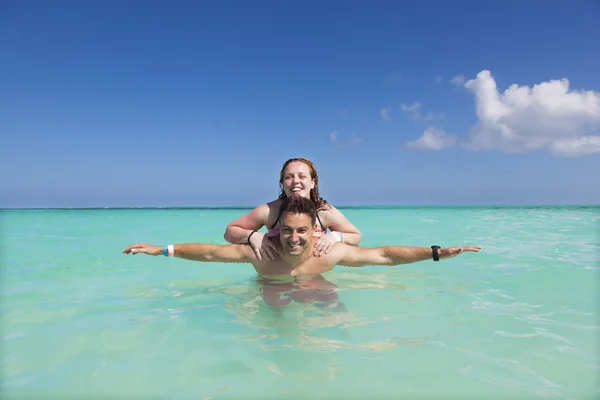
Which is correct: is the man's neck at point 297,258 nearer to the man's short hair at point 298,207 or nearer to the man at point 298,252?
the man at point 298,252

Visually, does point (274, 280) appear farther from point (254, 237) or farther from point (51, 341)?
point (51, 341)

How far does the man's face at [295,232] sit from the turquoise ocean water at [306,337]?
694 millimetres

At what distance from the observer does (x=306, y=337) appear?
152 inches

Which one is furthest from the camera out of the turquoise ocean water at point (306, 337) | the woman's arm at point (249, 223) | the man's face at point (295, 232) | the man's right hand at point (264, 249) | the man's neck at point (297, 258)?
the woman's arm at point (249, 223)

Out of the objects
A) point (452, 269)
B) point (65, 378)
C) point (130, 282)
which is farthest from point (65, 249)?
point (452, 269)

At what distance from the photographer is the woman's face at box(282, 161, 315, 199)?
5.77 meters

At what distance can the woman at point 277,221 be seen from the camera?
528cm

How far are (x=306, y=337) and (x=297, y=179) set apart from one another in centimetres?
250

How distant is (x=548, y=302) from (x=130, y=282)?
640cm

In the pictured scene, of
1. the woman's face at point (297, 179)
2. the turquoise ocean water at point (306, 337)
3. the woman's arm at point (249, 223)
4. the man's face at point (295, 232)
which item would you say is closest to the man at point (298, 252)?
the man's face at point (295, 232)

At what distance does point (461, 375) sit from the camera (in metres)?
3.18

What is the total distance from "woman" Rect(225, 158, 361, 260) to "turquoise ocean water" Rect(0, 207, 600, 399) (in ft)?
2.32

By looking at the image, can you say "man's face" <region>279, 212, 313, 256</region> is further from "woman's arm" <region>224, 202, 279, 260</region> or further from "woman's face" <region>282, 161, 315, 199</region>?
"woman's face" <region>282, 161, 315, 199</region>

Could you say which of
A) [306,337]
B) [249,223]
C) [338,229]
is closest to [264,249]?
[249,223]
